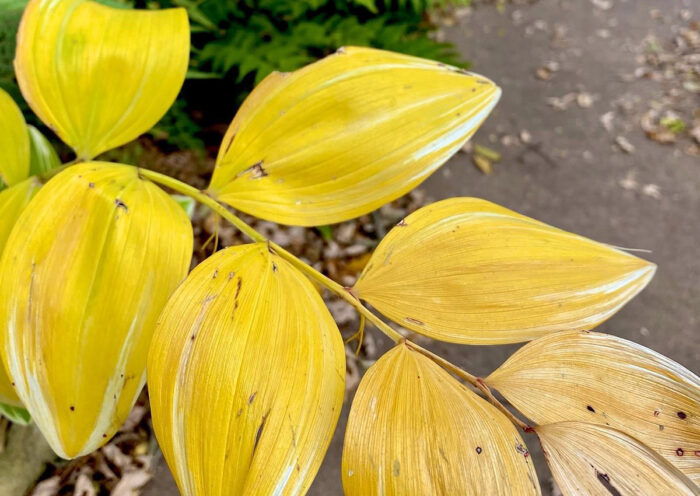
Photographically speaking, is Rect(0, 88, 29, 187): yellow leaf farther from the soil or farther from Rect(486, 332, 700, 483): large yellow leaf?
the soil

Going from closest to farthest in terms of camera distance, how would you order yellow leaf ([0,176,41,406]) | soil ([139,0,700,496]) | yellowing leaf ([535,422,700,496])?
yellowing leaf ([535,422,700,496]), yellow leaf ([0,176,41,406]), soil ([139,0,700,496])

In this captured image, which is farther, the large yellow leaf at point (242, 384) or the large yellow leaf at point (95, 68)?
the large yellow leaf at point (95, 68)

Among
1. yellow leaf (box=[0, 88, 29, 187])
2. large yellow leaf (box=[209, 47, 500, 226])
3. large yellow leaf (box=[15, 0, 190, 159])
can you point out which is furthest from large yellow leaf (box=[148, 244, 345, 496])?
yellow leaf (box=[0, 88, 29, 187])

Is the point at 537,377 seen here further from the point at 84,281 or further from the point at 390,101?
the point at 84,281

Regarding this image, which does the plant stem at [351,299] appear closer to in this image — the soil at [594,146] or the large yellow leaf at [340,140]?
the large yellow leaf at [340,140]

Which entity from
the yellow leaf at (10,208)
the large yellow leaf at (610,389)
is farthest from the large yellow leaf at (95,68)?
the large yellow leaf at (610,389)

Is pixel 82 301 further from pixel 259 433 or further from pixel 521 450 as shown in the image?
pixel 521 450
